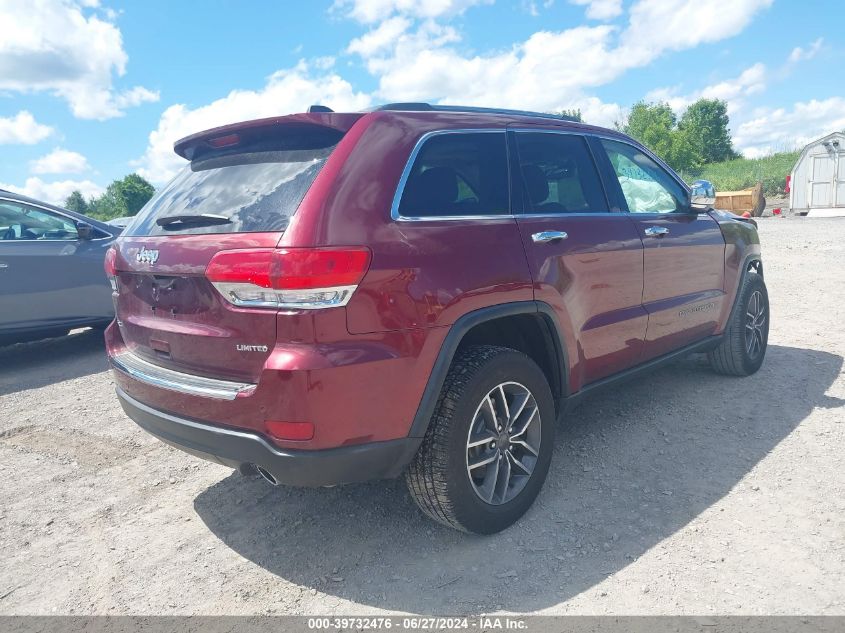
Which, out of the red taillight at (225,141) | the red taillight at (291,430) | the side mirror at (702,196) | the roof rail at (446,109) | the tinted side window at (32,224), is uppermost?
the roof rail at (446,109)

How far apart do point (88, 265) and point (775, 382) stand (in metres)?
6.30

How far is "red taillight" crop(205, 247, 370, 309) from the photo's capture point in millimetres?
2236

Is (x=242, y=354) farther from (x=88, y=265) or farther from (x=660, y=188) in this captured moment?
(x=88, y=265)

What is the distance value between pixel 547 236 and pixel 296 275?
135 centimetres

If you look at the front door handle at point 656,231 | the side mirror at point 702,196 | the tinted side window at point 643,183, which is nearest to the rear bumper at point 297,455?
the front door handle at point 656,231

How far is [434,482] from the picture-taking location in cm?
262

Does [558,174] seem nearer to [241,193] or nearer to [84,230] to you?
[241,193]

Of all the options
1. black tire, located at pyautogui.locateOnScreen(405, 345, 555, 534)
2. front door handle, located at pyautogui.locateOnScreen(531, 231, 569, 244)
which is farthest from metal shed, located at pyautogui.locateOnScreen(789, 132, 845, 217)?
black tire, located at pyautogui.locateOnScreen(405, 345, 555, 534)

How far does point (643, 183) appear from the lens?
408 centimetres

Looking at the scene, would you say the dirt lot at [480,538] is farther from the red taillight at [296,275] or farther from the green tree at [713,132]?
the green tree at [713,132]

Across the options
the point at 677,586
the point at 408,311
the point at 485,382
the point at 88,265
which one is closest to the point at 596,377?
the point at 485,382

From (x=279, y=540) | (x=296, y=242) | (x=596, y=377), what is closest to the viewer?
(x=296, y=242)

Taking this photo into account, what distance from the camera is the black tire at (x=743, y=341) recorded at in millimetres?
4734

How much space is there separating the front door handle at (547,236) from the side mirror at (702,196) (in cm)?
168
